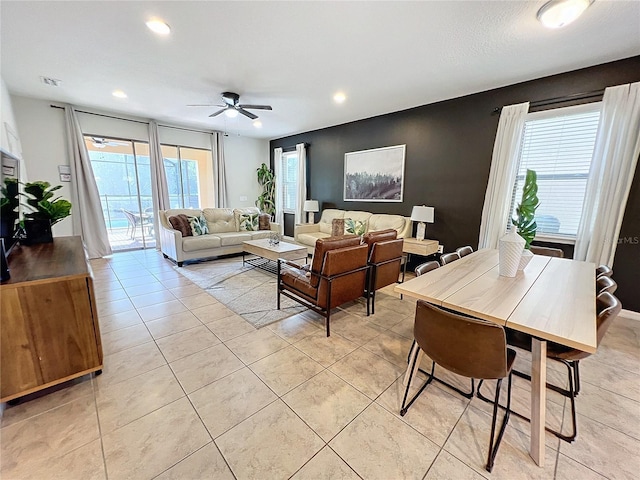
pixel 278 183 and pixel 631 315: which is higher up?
pixel 278 183

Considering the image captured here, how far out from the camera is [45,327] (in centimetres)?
158

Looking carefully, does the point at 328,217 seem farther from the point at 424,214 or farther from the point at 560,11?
the point at 560,11

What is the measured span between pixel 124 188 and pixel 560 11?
7.04 m

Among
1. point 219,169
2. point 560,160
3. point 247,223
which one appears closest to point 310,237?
point 247,223

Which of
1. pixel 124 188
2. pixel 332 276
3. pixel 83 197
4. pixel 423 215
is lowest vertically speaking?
pixel 332 276

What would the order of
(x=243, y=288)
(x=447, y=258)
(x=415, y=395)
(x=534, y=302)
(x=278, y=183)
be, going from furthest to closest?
(x=278, y=183) → (x=243, y=288) → (x=447, y=258) → (x=415, y=395) → (x=534, y=302)

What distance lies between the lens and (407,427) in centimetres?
151

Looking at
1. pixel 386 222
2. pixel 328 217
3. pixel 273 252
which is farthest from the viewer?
pixel 328 217

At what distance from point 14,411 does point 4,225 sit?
1.38m

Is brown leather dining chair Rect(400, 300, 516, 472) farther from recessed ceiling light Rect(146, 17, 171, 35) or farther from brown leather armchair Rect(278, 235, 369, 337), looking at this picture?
recessed ceiling light Rect(146, 17, 171, 35)

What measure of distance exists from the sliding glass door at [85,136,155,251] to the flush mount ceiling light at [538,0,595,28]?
260 inches

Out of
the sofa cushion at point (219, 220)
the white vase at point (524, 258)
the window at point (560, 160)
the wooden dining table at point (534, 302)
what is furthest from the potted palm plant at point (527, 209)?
the sofa cushion at point (219, 220)

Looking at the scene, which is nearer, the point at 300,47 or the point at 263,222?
the point at 300,47

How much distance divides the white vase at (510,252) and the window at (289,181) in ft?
18.0
